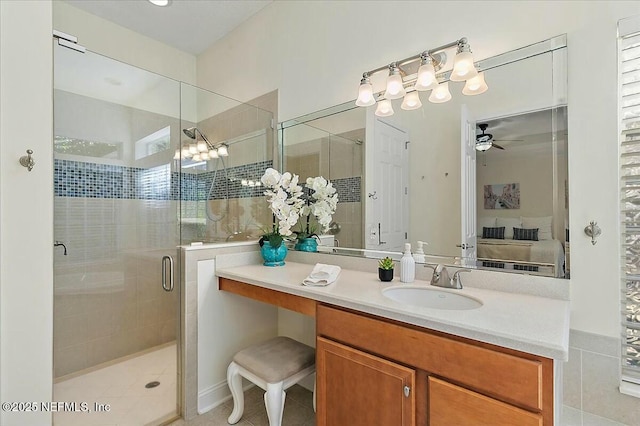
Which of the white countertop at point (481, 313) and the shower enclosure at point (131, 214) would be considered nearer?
the white countertop at point (481, 313)

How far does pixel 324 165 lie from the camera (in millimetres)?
2143

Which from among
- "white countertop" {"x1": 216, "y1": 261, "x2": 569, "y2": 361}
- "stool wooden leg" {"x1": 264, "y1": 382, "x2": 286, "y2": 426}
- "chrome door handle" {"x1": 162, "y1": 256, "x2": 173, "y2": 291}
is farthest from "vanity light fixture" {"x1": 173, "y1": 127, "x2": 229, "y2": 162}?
"stool wooden leg" {"x1": 264, "y1": 382, "x2": 286, "y2": 426}

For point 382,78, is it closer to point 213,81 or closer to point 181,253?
point 181,253

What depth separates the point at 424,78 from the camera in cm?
151

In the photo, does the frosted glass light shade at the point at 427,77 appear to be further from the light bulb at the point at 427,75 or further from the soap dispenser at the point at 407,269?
the soap dispenser at the point at 407,269

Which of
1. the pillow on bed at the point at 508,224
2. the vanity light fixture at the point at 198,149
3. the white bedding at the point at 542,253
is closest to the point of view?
the white bedding at the point at 542,253

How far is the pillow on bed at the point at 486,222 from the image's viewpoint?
1.40 m

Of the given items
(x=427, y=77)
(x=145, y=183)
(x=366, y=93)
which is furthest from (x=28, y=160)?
(x=427, y=77)

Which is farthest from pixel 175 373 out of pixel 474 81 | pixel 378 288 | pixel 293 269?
pixel 474 81

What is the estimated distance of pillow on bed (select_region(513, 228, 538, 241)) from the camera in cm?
130

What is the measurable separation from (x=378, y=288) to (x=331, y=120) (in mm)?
1227

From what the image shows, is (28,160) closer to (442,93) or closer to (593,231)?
(442,93)

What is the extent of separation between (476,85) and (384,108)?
50 centimetres

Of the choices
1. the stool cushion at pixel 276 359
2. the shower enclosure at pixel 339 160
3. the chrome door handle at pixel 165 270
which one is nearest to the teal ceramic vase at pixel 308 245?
the shower enclosure at pixel 339 160
